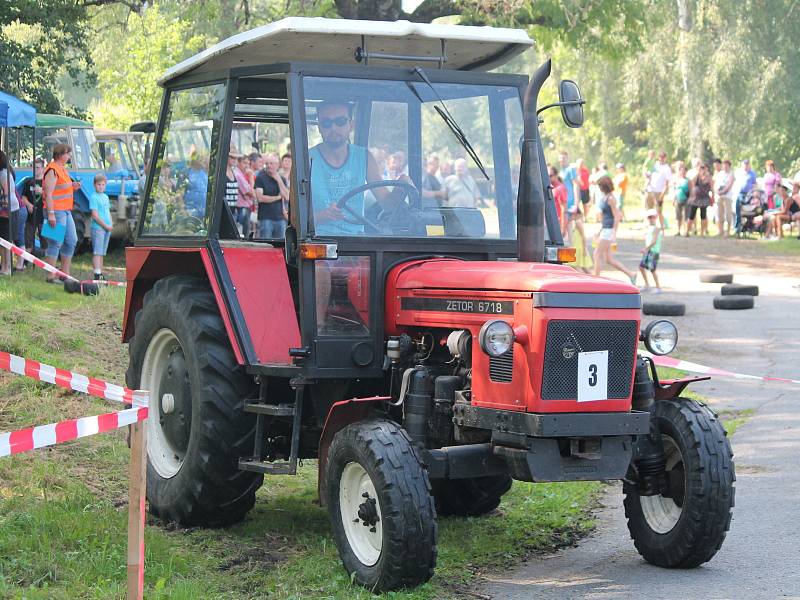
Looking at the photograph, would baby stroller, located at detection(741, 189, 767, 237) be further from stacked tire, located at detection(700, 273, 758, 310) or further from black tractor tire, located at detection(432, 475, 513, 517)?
black tractor tire, located at detection(432, 475, 513, 517)

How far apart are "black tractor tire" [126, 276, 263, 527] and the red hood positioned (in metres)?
1.08

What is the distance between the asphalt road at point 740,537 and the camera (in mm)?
5848

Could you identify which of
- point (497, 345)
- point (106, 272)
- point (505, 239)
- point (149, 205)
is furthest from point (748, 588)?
point (106, 272)

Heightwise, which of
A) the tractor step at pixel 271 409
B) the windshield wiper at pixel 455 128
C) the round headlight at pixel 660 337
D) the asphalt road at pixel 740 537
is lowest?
the asphalt road at pixel 740 537

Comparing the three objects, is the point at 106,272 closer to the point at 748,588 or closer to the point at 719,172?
the point at 748,588

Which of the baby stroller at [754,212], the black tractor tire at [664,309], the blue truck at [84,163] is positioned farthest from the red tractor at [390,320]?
the baby stroller at [754,212]

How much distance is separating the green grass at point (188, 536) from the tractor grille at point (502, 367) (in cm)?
99

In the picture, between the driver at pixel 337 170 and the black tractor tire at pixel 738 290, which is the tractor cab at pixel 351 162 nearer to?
the driver at pixel 337 170

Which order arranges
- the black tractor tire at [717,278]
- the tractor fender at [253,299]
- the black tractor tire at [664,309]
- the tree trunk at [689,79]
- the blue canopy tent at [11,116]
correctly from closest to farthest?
the tractor fender at [253,299], the blue canopy tent at [11,116], the black tractor tire at [664,309], the black tractor tire at [717,278], the tree trunk at [689,79]

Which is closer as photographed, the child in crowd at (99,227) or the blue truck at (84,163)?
the child in crowd at (99,227)

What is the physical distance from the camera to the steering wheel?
6449mm

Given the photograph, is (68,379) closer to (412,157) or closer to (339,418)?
(339,418)

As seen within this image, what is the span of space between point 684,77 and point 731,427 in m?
31.5

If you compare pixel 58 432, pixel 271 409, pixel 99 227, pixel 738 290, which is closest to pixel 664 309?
pixel 738 290
